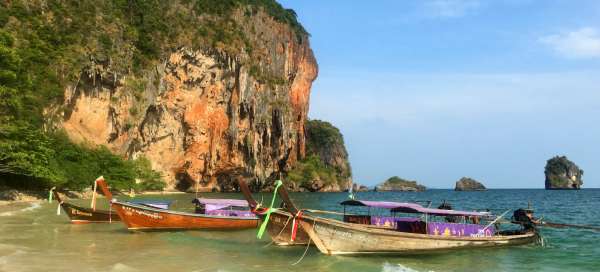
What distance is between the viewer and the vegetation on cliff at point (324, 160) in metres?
90.4

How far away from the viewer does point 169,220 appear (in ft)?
68.2

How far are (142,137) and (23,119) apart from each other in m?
23.2

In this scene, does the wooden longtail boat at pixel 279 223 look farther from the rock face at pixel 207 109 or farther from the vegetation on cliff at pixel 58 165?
the rock face at pixel 207 109

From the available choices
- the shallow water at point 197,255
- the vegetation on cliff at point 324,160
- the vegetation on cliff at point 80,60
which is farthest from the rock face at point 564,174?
the shallow water at point 197,255

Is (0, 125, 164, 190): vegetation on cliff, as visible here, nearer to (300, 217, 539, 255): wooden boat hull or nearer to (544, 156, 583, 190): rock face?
(300, 217, 539, 255): wooden boat hull

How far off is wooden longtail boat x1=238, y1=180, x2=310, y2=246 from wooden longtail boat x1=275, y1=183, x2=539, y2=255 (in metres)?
0.61

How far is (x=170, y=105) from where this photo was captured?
56875mm

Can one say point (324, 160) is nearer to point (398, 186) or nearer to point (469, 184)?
point (398, 186)

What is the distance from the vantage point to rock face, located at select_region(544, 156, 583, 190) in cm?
12181

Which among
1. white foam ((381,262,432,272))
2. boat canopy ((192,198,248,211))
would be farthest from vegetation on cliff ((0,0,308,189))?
white foam ((381,262,432,272))

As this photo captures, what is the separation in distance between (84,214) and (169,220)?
4.67 m

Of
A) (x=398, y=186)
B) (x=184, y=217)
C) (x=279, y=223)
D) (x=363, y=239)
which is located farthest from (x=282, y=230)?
(x=398, y=186)

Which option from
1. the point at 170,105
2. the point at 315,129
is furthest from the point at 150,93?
the point at 315,129

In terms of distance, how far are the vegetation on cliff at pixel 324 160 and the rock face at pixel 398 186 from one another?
138 feet
